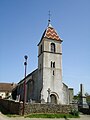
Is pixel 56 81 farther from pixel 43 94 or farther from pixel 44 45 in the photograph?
pixel 44 45

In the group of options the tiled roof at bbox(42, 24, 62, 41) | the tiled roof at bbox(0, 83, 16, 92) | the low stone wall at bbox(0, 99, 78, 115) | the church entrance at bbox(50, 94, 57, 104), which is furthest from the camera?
the tiled roof at bbox(0, 83, 16, 92)

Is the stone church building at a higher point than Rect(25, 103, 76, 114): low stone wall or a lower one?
higher

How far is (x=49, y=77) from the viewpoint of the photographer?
31703 millimetres

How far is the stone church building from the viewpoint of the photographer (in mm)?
31094

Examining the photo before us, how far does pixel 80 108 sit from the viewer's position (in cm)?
2716

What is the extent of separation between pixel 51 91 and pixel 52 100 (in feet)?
5.54

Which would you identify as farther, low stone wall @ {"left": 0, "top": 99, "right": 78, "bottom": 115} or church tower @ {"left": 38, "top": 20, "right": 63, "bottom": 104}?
church tower @ {"left": 38, "top": 20, "right": 63, "bottom": 104}

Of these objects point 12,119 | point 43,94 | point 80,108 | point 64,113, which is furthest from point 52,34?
point 12,119

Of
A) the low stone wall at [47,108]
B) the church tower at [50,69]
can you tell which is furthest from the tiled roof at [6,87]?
the low stone wall at [47,108]

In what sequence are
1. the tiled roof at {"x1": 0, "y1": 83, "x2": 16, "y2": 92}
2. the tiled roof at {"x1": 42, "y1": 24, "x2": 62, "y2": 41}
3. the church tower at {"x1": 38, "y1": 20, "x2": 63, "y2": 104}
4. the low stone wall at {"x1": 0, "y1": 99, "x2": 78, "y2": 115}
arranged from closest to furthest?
the low stone wall at {"x1": 0, "y1": 99, "x2": 78, "y2": 115} → the church tower at {"x1": 38, "y1": 20, "x2": 63, "y2": 104} → the tiled roof at {"x1": 42, "y1": 24, "x2": 62, "y2": 41} → the tiled roof at {"x1": 0, "y1": 83, "x2": 16, "y2": 92}

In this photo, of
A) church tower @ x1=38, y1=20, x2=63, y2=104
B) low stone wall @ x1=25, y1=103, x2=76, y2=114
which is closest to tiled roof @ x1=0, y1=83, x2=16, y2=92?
church tower @ x1=38, y1=20, x2=63, y2=104

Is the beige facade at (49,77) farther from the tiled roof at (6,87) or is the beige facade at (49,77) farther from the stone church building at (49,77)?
the tiled roof at (6,87)

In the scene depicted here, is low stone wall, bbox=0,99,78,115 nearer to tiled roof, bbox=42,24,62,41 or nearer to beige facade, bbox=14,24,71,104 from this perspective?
beige facade, bbox=14,24,71,104

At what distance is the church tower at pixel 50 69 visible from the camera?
3097 cm
